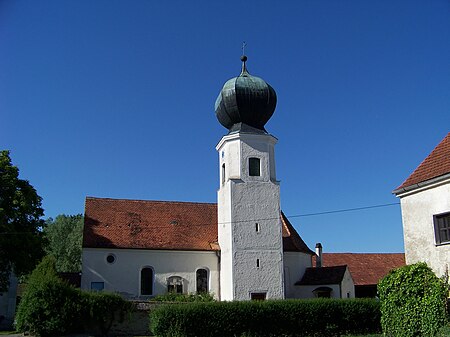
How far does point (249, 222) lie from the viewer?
30.4m

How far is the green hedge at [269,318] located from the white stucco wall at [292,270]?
22.5ft

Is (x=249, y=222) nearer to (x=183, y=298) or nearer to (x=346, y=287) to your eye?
(x=183, y=298)

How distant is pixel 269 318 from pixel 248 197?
866cm

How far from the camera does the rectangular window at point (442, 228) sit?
18.4m

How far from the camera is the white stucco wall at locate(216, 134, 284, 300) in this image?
29547 millimetres

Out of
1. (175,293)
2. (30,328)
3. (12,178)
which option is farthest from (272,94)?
(30,328)

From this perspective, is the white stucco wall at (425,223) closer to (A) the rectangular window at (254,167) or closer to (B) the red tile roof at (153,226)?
(A) the rectangular window at (254,167)

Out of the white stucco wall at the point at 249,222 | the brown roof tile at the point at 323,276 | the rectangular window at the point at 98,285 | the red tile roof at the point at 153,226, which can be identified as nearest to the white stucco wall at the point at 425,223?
the brown roof tile at the point at 323,276

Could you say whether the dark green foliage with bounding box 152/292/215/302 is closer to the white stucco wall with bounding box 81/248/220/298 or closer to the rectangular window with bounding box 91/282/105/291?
the white stucco wall with bounding box 81/248/220/298

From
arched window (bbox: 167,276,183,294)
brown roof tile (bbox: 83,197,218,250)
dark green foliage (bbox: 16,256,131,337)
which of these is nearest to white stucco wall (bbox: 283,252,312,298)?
brown roof tile (bbox: 83,197,218,250)

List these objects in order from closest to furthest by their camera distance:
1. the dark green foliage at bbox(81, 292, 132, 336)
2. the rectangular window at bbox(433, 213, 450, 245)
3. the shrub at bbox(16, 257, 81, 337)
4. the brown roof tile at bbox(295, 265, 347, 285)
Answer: the rectangular window at bbox(433, 213, 450, 245), the shrub at bbox(16, 257, 81, 337), the dark green foliage at bbox(81, 292, 132, 336), the brown roof tile at bbox(295, 265, 347, 285)

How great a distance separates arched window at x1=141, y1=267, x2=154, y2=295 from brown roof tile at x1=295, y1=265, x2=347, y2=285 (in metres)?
9.09

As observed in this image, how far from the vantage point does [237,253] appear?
2967 cm

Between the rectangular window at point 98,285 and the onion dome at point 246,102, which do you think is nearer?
the rectangular window at point 98,285
